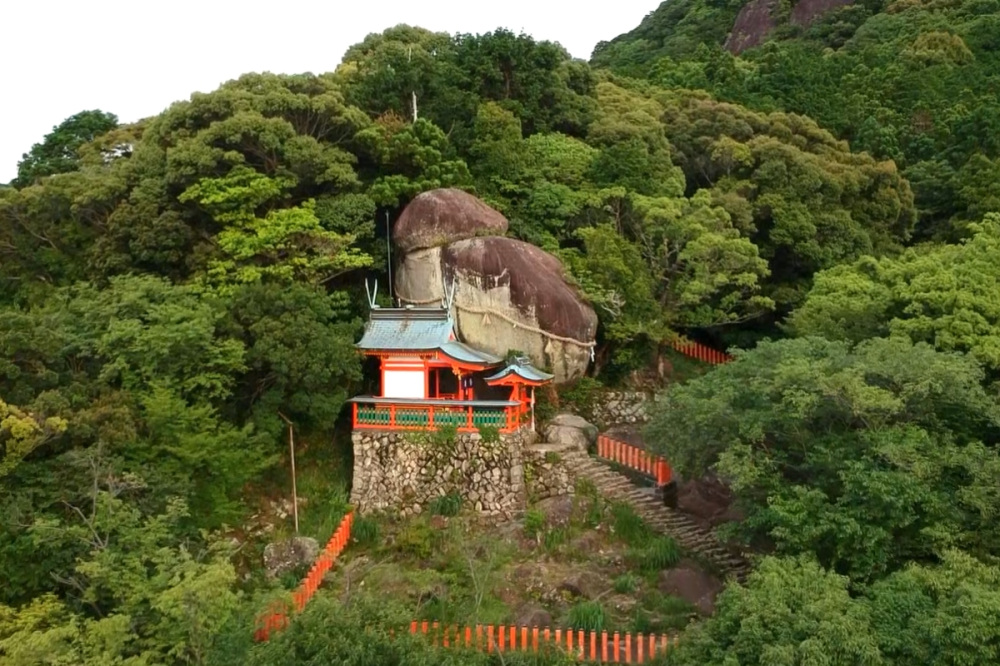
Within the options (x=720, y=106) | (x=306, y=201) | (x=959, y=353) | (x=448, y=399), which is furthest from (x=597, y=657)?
(x=720, y=106)

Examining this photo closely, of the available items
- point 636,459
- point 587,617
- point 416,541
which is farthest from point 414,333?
point 587,617

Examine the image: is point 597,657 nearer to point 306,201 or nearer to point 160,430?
point 160,430

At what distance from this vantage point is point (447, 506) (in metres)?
16.4

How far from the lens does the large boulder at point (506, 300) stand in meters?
19.0

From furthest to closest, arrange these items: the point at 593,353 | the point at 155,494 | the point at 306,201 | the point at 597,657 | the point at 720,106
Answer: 1. the point at 720,106
2. the point at 593,353
3. the point at 306,201
4. the point at 155,494
5. the point at 597,657

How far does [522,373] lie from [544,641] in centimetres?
617

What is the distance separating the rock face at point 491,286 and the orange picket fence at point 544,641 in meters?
7.88

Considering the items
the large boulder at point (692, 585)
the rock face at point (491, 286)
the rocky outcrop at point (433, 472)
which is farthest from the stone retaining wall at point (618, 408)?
the large boulder at point (692, 585)

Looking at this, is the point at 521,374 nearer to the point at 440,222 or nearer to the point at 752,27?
the point at 440,222

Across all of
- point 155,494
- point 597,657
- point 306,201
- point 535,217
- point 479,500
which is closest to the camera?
point 597,657

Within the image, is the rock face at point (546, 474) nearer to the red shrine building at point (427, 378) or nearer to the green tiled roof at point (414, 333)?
the red shrine building at point (427, 378)

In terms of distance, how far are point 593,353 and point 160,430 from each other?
1051 cm

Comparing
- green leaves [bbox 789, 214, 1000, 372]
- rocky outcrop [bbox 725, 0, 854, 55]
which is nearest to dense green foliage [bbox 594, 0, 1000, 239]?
rocky outcrop [bbox 725, 0, 854, 55]

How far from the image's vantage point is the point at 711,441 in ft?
44.4
